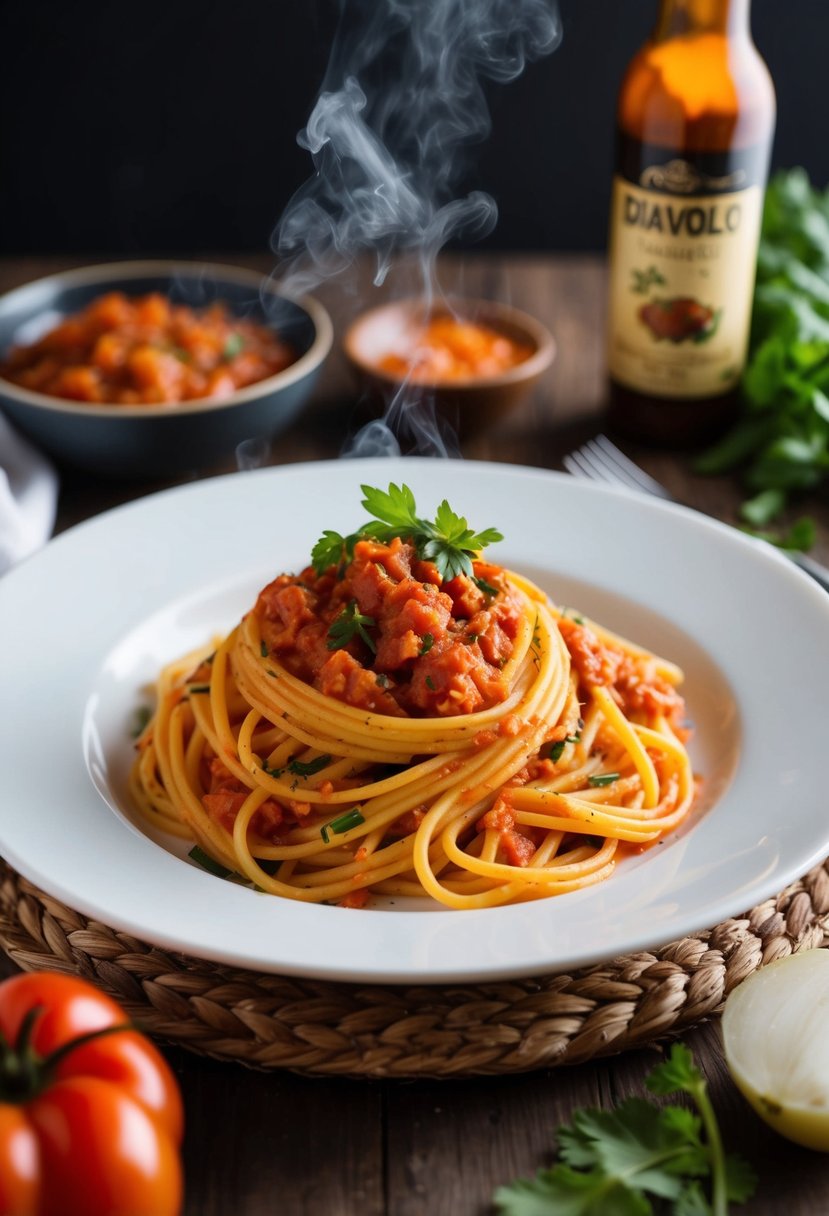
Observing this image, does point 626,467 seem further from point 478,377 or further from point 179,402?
point 179,402

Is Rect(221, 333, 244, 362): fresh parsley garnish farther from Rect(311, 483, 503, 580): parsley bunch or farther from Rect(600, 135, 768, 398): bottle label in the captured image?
Rect(311, 483, 503, 580): parsley bunch

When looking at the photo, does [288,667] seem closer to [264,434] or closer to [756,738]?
[756,738]

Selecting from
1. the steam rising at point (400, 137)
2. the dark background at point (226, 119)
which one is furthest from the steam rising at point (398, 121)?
the dark background at point (226, 119)

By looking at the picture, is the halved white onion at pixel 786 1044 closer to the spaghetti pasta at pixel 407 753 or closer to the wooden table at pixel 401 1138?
the wooden table at pixel 401 1138

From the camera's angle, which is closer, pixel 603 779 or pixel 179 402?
pixel 603 779

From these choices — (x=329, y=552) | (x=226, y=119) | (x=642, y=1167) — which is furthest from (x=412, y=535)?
(x=226, y=119)
